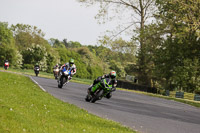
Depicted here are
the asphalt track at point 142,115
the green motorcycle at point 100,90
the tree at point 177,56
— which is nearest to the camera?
the asphalt track at point 142,115

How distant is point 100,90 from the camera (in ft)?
55.1

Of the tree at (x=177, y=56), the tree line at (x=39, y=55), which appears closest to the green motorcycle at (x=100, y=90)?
the tree at (x=177, y=56)

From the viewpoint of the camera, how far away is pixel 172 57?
145 feet

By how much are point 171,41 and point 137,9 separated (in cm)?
846

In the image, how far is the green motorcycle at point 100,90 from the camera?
16422mm

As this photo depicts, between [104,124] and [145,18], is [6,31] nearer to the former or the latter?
[145,18]

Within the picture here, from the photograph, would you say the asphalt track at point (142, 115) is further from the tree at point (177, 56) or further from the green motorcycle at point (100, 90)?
the tree at point (177, 56)

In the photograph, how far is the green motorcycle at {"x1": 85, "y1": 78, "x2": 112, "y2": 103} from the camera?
16422mm

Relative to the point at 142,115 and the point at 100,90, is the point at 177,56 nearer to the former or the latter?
the point at 100,90

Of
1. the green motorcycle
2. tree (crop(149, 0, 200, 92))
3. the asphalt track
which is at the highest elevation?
tree (crop(149, 0, 200, 92))

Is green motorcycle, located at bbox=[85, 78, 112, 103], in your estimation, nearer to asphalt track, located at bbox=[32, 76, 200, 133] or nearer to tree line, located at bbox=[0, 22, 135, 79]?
asphalt track, located at bbox=[32, 76, 200, 133]

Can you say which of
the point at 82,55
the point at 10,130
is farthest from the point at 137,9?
the point at 82,55

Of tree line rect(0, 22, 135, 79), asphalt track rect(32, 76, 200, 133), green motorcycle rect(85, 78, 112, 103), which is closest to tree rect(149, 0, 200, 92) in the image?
tree line rect(0, 22, 135, 79)

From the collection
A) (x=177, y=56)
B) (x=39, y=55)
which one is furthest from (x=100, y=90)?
(x=39, y=55)
